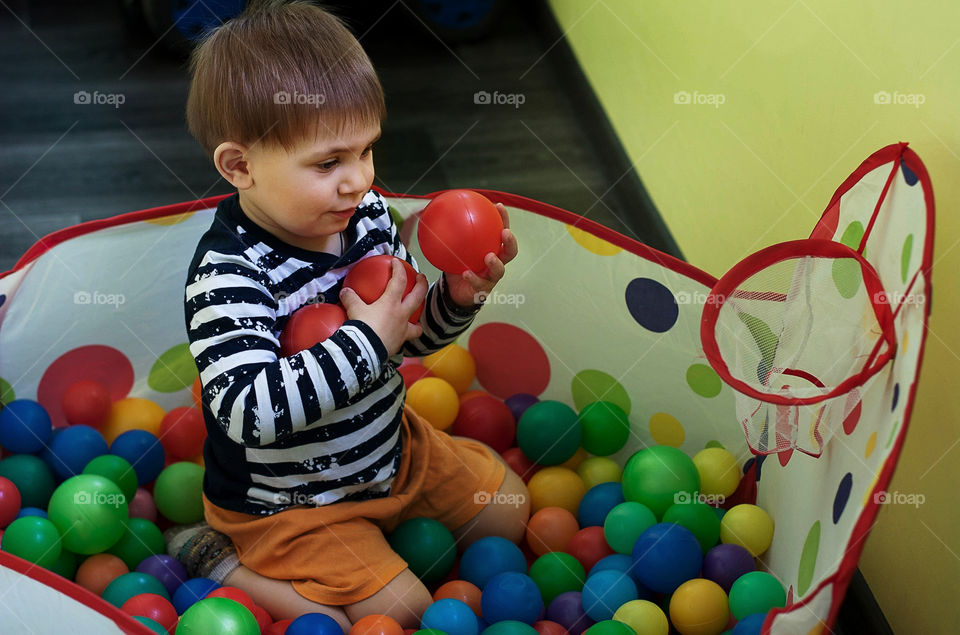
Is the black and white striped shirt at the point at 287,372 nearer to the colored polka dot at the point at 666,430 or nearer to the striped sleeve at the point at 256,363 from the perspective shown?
the striped sleeve at the point at 256,363

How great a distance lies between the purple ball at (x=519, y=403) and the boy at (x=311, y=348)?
0.65 ft

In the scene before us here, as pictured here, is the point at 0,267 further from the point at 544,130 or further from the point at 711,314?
the point at 711,314

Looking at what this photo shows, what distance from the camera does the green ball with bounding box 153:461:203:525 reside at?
1190 mm

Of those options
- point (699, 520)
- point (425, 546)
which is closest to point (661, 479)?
point (699, 520)

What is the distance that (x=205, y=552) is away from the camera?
110 cm

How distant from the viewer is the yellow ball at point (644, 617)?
99 cm

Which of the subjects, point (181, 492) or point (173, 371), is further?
point (173, 371)

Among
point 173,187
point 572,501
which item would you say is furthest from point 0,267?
point 572,501

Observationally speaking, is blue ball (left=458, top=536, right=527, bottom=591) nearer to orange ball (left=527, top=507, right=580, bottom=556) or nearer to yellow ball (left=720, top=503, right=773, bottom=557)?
orange ball (left=527, top=507, right=580, bottom=556)

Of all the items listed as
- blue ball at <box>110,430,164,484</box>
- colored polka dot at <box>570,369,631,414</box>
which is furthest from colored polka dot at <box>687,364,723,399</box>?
blue ball at <box>110,430,164,484</box>

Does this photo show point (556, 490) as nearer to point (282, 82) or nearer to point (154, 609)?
point (154, 609)

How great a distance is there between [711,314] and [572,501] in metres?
0.44

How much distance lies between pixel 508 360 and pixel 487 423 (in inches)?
4.6

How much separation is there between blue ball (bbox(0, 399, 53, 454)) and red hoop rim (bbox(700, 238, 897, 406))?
82cm
